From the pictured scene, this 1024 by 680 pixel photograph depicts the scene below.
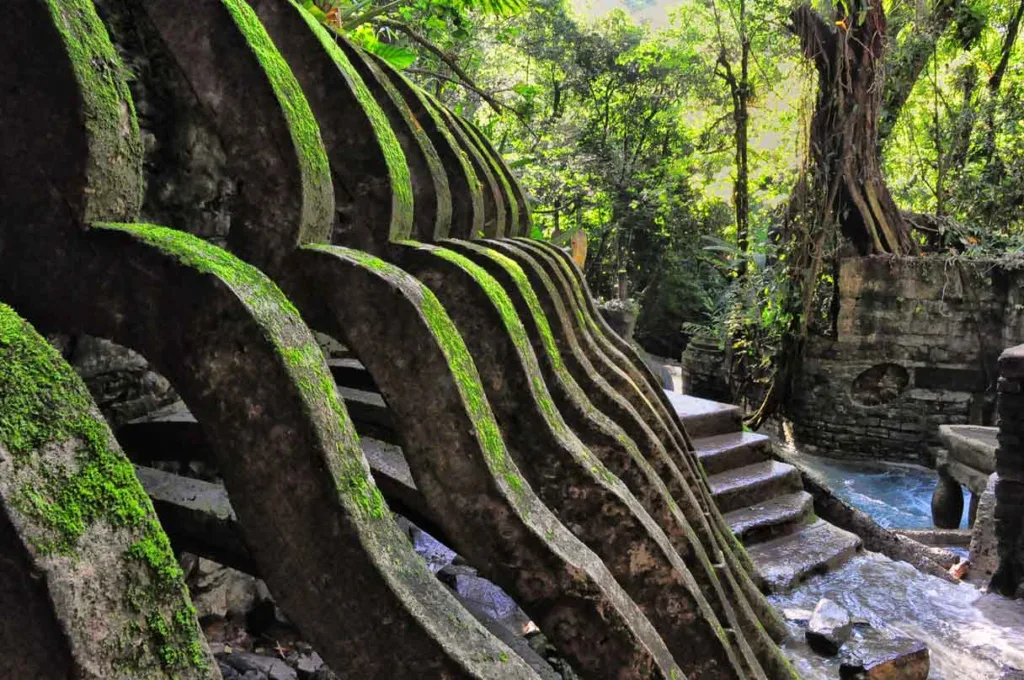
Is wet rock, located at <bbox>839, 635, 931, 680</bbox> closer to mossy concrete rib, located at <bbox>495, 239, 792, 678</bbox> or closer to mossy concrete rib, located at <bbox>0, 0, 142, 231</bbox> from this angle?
mossy concrete rib, located at <bbox>495, 239, 792, 678</bbox>

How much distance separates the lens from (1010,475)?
3949 millimetres

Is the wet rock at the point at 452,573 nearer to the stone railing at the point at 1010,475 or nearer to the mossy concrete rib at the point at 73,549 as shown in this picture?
the mossy concrete rib at the point at 73,549

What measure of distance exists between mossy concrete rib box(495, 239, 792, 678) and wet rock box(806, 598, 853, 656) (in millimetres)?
121

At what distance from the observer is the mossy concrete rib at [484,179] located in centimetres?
312

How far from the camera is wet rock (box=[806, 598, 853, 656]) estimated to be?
271cm

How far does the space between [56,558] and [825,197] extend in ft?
33.1

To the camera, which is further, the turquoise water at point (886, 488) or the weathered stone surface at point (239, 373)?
the turquoise water at point (886, 488)

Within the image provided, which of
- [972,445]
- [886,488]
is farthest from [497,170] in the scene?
[886,488]

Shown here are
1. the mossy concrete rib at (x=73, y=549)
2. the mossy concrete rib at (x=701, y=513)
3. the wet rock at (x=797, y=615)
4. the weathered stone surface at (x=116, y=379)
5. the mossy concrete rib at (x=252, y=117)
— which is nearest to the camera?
the mossy concrete rib at (x=73, y=549)

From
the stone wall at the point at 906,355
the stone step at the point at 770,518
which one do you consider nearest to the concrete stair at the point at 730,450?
the stone step at the point at 770,518

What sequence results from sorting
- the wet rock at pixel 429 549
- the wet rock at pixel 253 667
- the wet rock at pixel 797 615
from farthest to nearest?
the wet rock at pixel 797 615, the wet rock at pixel 429 549, the wet rock at pixel 253 667

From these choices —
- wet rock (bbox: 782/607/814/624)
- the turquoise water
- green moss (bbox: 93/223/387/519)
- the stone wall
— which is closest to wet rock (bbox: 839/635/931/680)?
wet rock (bbox: 782/607/814/624)

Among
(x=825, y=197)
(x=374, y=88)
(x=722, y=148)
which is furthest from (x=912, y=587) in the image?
(x=722, y=148)

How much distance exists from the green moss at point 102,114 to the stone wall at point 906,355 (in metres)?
10.0
